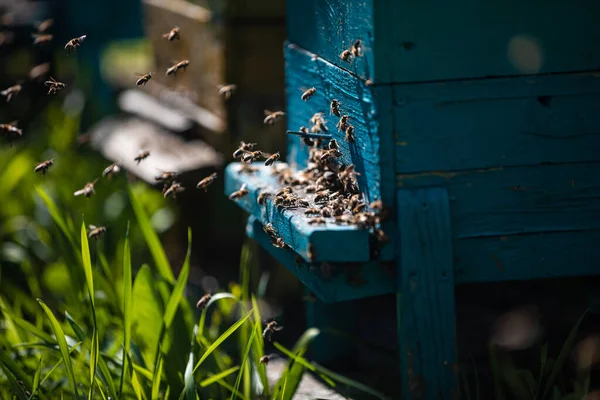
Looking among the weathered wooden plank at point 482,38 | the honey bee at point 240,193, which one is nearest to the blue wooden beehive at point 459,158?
the weathered wooden plank at point 482,38

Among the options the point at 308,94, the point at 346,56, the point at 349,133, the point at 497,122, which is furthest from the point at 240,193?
the point at 497,122

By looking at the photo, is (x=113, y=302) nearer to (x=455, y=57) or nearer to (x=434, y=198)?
(x=434, y=198)

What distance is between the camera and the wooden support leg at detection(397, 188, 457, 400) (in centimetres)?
211

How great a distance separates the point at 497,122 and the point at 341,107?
17.8 inches

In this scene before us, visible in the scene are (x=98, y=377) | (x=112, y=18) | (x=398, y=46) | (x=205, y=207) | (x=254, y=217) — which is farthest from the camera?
(x=112, y=18)

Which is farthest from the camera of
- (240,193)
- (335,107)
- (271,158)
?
(240,193)

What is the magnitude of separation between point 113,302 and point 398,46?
4.66ft

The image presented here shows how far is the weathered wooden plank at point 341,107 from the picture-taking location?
2.15 m

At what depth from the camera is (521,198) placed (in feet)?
7.20

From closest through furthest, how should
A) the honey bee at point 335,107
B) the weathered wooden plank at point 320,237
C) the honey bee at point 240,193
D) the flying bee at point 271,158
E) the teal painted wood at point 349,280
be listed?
the weathered wooden plank at point 320,237 < the teal painted wood at point 349,280 < the honey bee at point 335,107 < the flying bee at point 271,158 < the honey bee at point 240,193

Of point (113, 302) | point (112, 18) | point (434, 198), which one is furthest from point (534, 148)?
point (112, 18)

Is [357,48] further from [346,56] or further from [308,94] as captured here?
[308,94]

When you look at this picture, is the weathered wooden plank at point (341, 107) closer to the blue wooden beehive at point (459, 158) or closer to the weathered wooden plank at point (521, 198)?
the blue wooden beehive at point (459, 158)

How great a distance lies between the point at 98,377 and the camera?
88.4 inches
